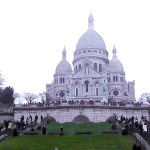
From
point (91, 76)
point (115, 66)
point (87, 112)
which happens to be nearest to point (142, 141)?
point (87, 112)

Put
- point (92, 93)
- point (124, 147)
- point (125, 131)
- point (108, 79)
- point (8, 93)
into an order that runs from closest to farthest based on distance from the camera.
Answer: point (124, 147), point (125, 131), point (8, 93), point (92, 93), point (108, 79)

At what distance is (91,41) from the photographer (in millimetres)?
139875

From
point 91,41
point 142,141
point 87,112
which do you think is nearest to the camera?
point 142,141

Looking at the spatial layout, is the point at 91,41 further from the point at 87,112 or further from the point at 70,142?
the point at 70,142

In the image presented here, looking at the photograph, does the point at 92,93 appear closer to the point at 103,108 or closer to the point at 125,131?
the point at 103,108

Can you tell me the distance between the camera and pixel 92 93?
11862 cm

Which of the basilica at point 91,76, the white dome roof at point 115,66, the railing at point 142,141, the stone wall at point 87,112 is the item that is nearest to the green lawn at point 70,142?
the railing at point 142,141

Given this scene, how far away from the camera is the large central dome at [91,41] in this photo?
138m

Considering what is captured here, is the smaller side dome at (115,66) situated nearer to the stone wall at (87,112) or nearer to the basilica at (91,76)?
the basilica at (91,76)

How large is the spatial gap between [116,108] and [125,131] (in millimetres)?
36731

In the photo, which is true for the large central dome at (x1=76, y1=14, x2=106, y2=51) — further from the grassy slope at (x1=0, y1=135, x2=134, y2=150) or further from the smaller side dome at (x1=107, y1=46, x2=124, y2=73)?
the grassy slope at (x1=0, y1=135, x2=134, y2=150)

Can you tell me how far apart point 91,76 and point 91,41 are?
2245 centimetres

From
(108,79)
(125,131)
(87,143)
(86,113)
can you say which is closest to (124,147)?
(87,143)

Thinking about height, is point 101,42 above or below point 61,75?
above
